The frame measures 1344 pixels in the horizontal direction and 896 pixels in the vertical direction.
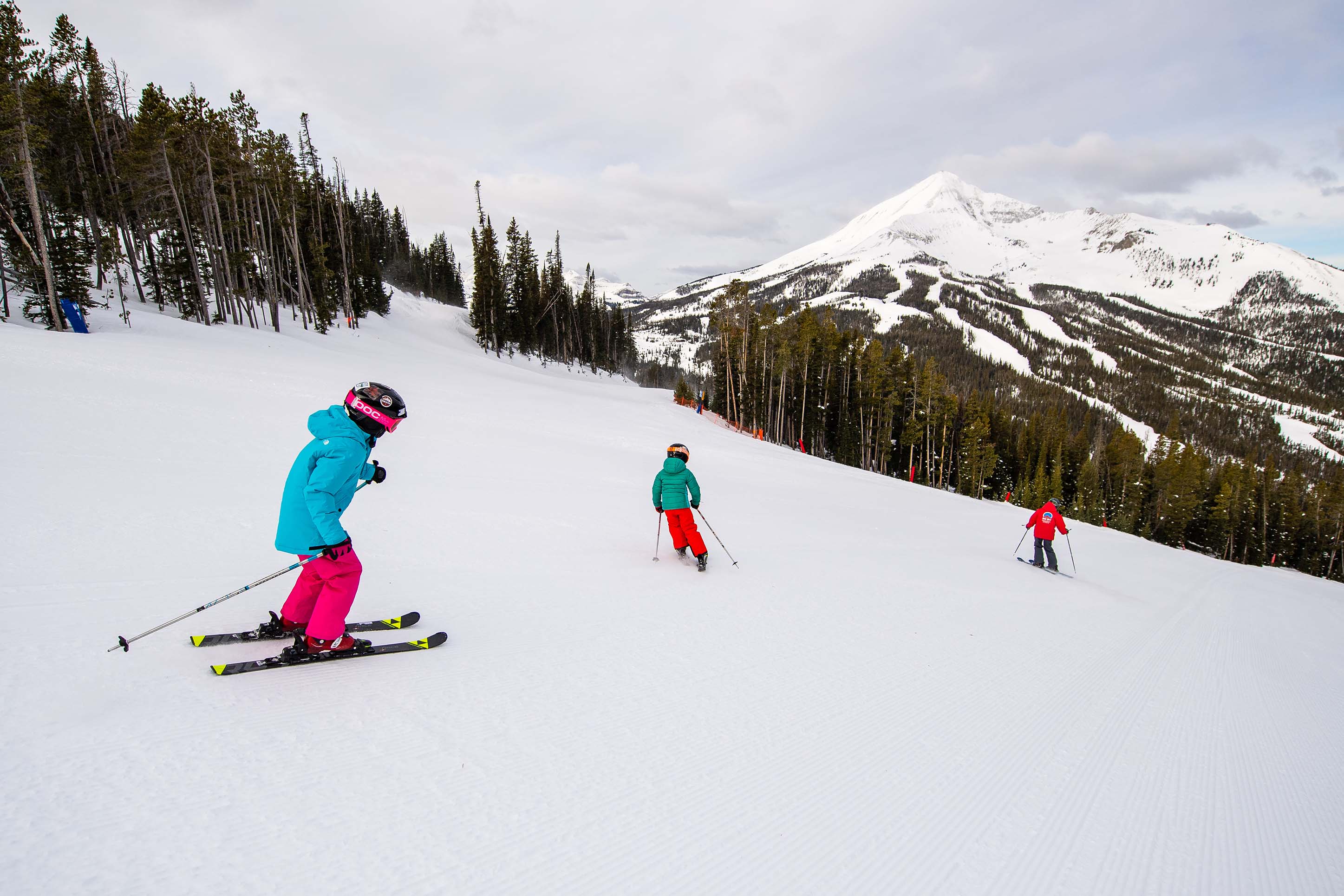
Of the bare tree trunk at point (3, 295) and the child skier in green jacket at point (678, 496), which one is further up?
the bare tree trunk at point (3, 295)

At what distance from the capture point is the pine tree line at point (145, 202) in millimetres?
21406

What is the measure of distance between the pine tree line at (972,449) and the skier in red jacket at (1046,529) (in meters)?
31.1

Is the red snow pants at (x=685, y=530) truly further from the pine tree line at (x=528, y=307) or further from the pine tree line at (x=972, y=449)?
the pine tree line at (x=528, y=307)

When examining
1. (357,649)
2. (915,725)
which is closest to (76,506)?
(357,649)

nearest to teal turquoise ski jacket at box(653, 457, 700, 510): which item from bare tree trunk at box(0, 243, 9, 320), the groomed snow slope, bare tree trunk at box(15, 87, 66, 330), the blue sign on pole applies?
the groomed snow slope

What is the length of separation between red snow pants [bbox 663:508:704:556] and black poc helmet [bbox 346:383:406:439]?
4.41m

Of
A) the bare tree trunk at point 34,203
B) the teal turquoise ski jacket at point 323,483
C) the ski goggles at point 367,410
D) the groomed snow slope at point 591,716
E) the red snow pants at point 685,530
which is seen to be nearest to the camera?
the groomed snow slope at point 591,716

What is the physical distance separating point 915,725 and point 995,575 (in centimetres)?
792

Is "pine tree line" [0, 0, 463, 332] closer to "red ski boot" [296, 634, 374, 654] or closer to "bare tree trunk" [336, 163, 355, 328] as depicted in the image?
"bare tree trunk" [336, 163, 355, 328]

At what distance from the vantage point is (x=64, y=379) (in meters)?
11.2

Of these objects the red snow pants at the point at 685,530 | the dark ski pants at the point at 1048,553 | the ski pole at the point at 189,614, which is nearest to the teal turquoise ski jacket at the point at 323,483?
the ski pole at the point at 189,614

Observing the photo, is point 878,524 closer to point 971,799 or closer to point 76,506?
point 971,799

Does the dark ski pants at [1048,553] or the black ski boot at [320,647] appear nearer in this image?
the black ski boot at [320,647]

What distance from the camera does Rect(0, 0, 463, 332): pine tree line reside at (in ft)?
70.2
